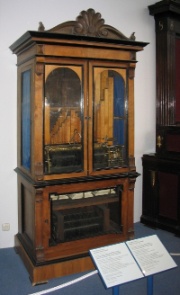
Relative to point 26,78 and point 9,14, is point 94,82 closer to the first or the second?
point 26,78

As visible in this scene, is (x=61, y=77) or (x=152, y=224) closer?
(x=61, y=77)

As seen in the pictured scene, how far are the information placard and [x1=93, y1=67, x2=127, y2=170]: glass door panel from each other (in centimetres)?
99

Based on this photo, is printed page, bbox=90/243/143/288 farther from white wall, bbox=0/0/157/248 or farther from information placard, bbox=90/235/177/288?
white wall, bbox=0/0/157/248

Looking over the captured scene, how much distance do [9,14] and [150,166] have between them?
233 cm

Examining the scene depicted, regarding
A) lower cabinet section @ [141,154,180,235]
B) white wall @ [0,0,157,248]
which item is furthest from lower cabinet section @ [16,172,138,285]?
lower cabinet section @ [141,154,180,235]

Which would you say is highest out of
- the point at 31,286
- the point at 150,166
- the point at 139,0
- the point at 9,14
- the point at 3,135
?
the point at 139,0

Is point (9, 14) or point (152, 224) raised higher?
point (9, 14)

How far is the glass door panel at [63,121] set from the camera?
9.85ft

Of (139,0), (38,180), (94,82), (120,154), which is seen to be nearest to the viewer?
(38,180)

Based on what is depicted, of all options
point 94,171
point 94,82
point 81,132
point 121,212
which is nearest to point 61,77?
point 94,82

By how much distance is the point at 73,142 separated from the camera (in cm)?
315

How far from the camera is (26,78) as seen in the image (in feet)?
10.4

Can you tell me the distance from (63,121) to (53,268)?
1.29 m

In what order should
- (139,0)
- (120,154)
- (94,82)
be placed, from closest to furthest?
(94,82)
(120,154)
(139,0)
